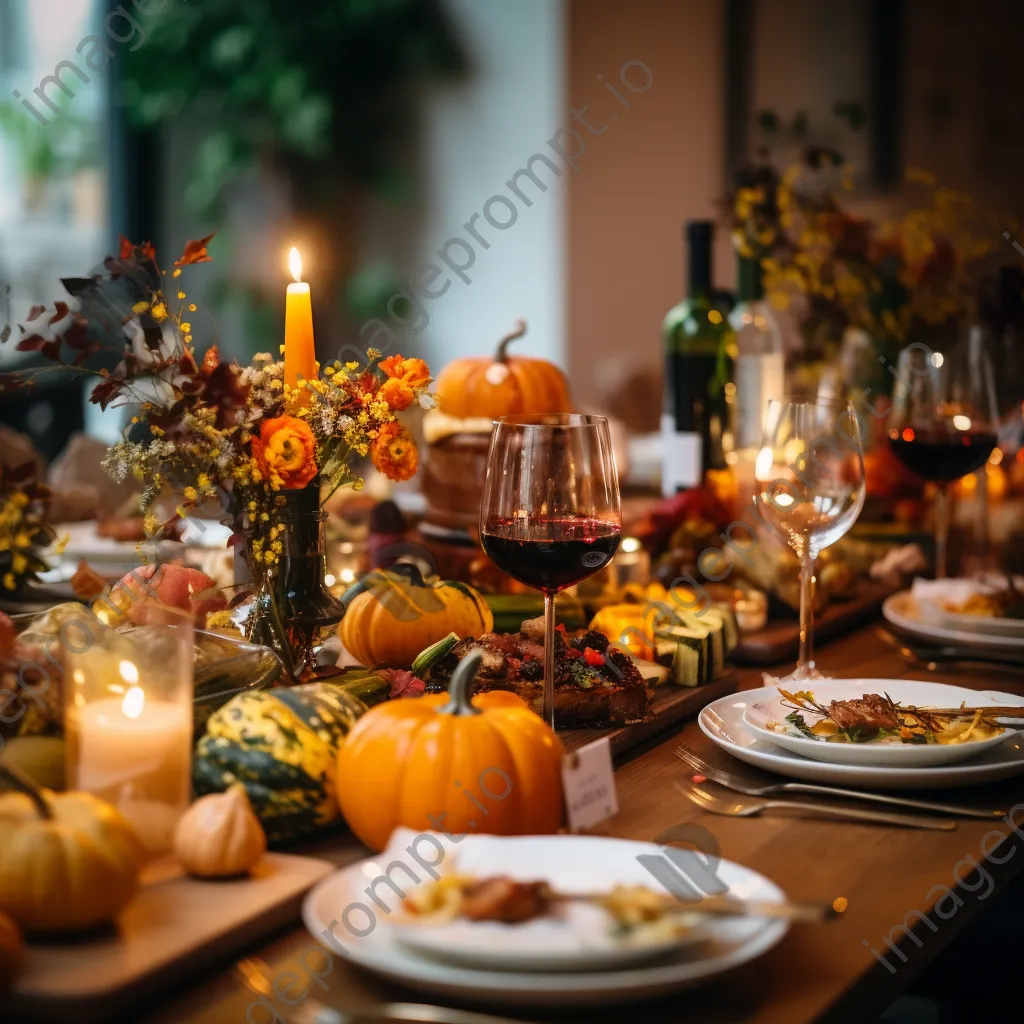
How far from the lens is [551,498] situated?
42.0 inches

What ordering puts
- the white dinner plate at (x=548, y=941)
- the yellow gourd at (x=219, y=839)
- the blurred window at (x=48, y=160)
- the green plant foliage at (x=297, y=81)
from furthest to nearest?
1. the green plant foliage at (x=297, y=81)
2. the blurred window at (x=48, y=160)
3. the yellow gourd at (x=219, y=839)
4. the white dinner plate at (x=548, y=941)

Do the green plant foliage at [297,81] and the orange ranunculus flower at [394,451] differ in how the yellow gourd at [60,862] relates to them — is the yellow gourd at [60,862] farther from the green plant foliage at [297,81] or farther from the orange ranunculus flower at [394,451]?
the green plant foliage at [297,81]

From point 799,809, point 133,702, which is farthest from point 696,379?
point 133,702

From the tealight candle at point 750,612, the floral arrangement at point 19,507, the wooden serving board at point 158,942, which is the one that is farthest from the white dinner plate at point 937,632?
the floral arrangement at point 19,507

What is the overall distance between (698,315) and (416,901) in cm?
154

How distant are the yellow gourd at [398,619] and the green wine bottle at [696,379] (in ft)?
2.61

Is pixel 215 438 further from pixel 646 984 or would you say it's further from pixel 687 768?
pixel 646 984

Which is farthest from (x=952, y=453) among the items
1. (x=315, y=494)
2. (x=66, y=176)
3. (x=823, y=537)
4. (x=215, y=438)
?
(x=66, y=176)

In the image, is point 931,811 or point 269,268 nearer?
point 931,811

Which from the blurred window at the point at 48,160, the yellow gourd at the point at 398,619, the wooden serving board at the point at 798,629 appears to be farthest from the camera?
the blurred window at the point at 48,160

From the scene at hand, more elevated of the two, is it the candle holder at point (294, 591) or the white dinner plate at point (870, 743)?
the candle holder at point (294, 591)

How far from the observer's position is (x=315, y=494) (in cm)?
123

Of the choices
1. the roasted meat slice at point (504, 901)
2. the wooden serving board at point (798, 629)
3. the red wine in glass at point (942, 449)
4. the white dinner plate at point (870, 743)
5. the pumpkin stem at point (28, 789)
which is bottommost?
the wooden serving board at point (798, 629)

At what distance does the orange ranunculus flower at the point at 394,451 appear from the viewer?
1222 millimetres
